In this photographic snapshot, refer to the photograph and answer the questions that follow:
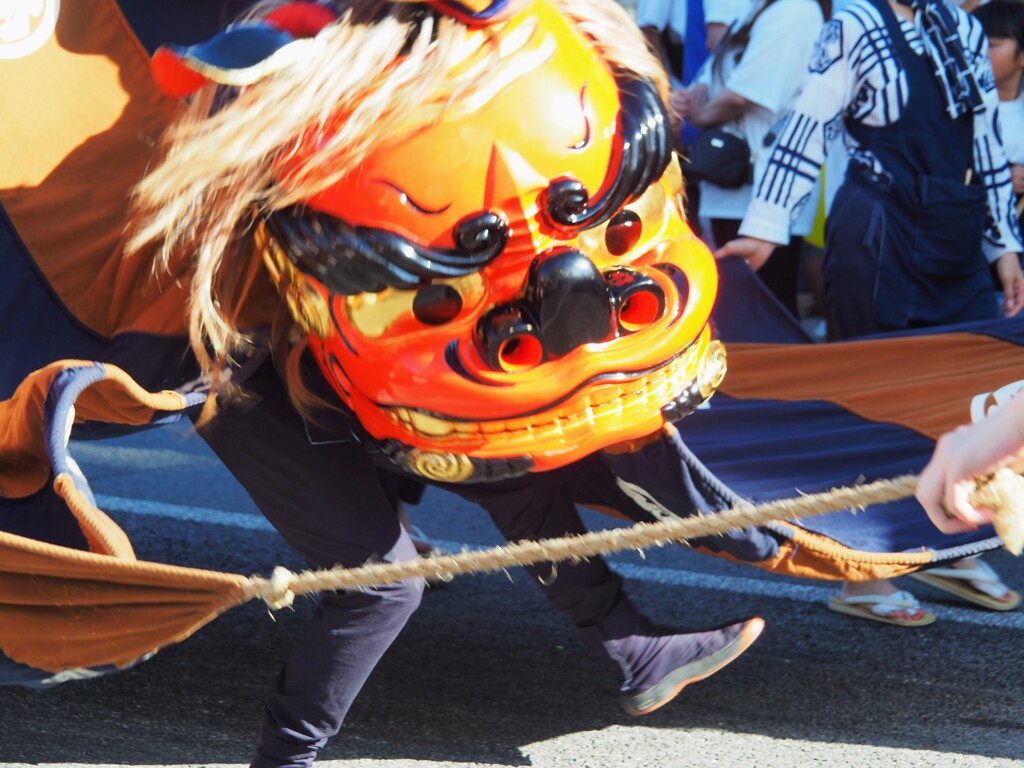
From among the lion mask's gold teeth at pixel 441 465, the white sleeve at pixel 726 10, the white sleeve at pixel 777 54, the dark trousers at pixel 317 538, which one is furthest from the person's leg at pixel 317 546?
the white sleeve at pixel 726 10

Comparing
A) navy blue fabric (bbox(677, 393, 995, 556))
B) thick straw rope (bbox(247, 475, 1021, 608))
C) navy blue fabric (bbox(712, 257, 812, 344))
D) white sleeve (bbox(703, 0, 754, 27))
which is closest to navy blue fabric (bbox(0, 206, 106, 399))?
thick straw rope (bbox(247, 475, 1021, 608))

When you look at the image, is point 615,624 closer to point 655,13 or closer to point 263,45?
point 263,45

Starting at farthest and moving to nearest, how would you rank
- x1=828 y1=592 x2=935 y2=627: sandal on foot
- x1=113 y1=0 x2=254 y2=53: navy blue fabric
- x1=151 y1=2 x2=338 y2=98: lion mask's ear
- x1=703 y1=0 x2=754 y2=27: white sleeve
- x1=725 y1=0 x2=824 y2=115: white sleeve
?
x1=703 y1=0 x2=754 y2=27: white sleeve → x1=725 y1=0 x2=824 y2=115: white sleeve → x1=828 y1=592 x2=935 y2=627: sandal on foot → x1=113 y1=0 x2=254 y2=53: navy blue fabric → x1=151 y1=2 x2=338 y2=98: lion mask's ear

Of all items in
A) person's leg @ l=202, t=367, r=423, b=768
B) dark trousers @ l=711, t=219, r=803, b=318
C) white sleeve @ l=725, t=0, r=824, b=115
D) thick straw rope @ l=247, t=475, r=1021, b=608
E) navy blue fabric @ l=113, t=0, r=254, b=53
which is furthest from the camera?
dark trousers @ l=711, t=219, r=803, b=318

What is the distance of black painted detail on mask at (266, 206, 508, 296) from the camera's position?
178 centimetres

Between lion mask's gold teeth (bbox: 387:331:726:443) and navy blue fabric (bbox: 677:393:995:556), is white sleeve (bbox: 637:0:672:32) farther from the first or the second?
lion mask's gold teeth (bbox: 387:331:726:443)

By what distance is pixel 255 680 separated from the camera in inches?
109

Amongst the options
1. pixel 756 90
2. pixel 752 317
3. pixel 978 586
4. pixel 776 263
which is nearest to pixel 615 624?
pixel 752 317

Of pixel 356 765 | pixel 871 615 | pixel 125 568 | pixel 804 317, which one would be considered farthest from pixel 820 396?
pixel 804 317

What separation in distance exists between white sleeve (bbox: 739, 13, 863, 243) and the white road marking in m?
0.86

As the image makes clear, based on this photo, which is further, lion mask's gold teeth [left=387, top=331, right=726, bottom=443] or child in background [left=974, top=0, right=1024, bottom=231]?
child in background [left=974, top=0, right=1024, bottom=231]

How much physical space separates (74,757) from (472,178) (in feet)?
4.66

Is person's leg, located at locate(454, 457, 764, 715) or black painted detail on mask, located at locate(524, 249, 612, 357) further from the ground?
black painted detail on mask, located at locate(524, 249, 612, 357)

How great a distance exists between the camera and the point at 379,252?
178cm
